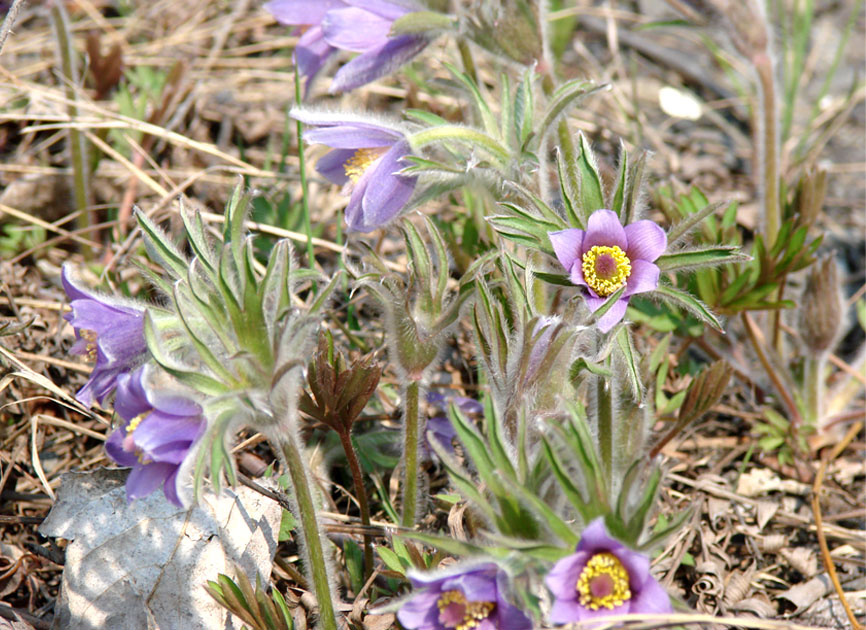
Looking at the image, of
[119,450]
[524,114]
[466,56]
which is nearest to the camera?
[119,450]

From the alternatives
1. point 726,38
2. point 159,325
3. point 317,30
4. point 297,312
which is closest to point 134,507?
point 159,325

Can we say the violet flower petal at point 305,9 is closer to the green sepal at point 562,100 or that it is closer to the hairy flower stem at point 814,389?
the green sepal at point 562,100

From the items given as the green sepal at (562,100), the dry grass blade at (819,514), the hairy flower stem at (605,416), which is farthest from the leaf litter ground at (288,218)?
the green sepal at (562,100)

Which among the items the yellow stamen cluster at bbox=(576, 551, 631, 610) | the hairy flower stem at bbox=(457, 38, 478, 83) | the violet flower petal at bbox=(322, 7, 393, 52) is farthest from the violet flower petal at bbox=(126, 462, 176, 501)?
the hairy flower stem at bbox=(457, 38, 478, 83)

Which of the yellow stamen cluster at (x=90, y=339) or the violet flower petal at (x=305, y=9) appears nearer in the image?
the yellow stamen cluster at (x=90, y=339)

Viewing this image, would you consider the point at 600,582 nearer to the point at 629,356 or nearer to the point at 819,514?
the point at 629,356

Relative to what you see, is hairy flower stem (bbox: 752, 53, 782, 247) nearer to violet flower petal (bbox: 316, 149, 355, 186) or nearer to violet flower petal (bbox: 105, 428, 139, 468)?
violet flower petal (bbox: 316, 149, 355, 186)

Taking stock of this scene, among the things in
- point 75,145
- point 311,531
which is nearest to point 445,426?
point 311,531
